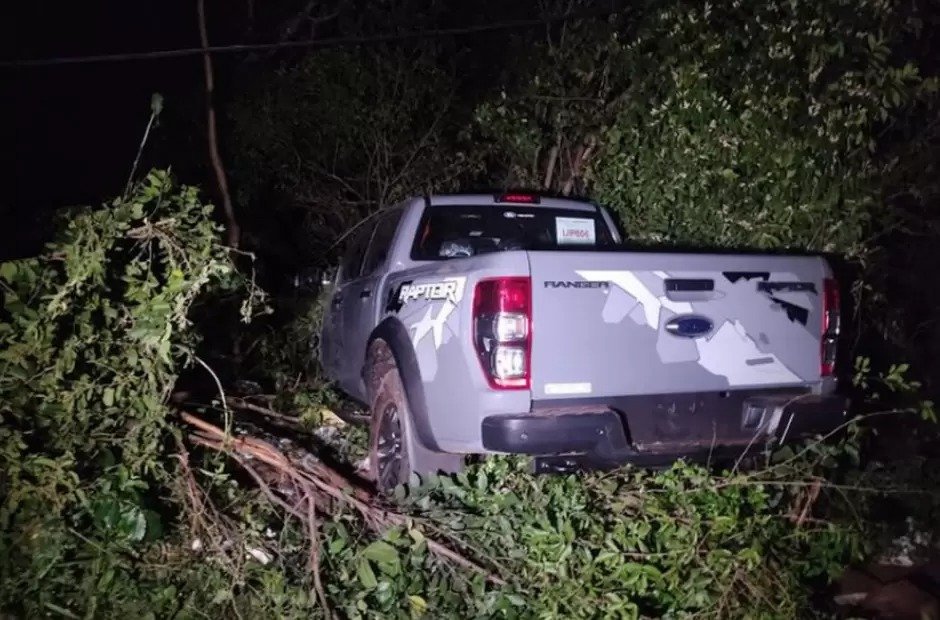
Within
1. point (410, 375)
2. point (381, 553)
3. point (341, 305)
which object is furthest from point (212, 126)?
point (381, 553)

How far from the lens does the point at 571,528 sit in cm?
388

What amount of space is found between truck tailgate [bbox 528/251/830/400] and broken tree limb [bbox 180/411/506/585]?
3.63ft

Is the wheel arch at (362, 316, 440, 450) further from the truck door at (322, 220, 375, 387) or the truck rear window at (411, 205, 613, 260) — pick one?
the truck door at (322, 220, 375, 387)

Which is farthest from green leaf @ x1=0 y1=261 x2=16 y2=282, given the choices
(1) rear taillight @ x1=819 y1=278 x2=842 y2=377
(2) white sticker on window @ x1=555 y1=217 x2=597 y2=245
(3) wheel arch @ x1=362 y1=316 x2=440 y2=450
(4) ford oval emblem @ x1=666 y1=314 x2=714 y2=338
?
(1) rear taillight @ x1=819 y1=278 x2=842 y2=377

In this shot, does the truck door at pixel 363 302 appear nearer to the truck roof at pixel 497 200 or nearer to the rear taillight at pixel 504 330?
the truck roof at pixel 497 200

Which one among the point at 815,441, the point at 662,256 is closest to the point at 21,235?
the point at 662,256

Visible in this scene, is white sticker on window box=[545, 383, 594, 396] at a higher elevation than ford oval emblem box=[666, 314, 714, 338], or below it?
below

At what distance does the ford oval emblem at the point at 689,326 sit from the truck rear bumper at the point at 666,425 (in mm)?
312

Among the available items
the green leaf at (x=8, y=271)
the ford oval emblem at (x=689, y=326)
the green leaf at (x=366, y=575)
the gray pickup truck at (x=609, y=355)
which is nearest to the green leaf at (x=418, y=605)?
the green leaf at (x=366, y=575)

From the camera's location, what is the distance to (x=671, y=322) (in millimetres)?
3934

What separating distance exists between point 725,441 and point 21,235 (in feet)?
14.9

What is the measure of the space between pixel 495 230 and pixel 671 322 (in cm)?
187

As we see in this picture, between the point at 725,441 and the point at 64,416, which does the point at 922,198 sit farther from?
the point at 64,416

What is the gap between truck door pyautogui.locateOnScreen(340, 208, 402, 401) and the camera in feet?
18.2
